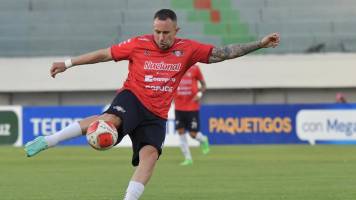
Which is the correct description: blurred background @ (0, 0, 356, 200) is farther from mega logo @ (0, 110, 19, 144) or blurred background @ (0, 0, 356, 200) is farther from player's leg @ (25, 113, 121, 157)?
player's leg @ (25, 113, 121, 157)

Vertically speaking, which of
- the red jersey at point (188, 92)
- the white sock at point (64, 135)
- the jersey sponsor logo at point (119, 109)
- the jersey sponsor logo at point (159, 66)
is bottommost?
the red jersey at point (188, 92)

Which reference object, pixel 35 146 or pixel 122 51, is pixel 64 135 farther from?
pixel 122 51

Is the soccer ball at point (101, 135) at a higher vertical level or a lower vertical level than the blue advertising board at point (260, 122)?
higher

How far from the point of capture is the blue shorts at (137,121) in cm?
872

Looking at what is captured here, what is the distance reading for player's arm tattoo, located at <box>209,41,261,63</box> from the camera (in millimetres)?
9023

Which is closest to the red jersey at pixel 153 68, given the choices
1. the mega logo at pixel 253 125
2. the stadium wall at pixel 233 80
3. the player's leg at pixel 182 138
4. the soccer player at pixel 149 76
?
the soccer player at pixel 149 76

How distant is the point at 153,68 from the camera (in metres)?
8.89

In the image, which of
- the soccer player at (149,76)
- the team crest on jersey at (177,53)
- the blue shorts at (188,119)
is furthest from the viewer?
the blue shorts at (188,119)

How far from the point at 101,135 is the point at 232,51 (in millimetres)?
1787

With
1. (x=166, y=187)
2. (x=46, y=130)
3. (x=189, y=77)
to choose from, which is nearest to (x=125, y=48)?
(x=166, y=187)

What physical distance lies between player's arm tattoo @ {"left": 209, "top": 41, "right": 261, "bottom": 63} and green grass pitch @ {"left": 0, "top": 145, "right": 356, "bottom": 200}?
2.35m

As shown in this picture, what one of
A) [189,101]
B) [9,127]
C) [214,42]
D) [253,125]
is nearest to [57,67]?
[189,101]

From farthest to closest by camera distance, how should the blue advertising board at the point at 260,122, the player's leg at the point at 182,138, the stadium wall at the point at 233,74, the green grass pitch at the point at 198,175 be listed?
the stadium wall at the point at 233,74 → the blue advertising board at the point at 260,122 → the player's leg at the point at 182,138 → the green grass pitch at the point at 198,175

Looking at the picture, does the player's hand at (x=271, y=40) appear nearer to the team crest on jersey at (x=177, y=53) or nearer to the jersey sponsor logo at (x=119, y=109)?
the team crest on jersey at (x=177, y=53)
